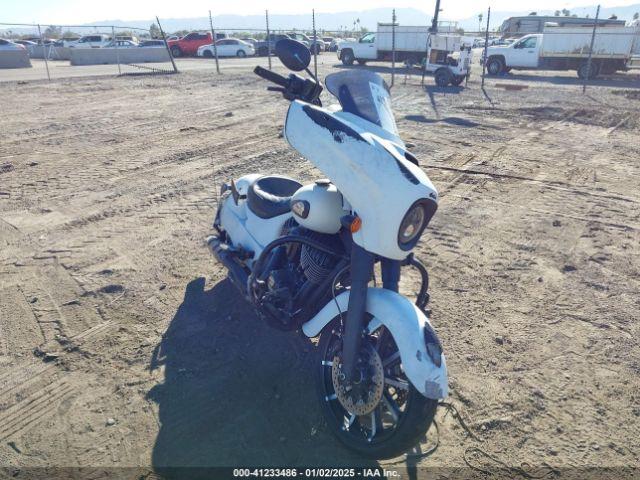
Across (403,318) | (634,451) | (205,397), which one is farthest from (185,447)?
(634,451)

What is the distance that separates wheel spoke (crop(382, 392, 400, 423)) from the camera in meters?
2.63

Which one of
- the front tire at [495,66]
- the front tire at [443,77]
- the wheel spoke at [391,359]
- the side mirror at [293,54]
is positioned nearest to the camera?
the wheel spoke at [391,359]

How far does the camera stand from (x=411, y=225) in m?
2.44

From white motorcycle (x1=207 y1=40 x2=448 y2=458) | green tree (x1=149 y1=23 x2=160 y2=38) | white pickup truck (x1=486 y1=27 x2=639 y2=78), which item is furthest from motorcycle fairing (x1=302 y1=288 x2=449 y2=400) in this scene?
green tree (x1=149 y1=23 x2=160 y2=38)

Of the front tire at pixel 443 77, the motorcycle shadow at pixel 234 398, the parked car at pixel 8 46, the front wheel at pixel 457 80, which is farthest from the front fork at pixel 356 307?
the parked car at pixel 8 46

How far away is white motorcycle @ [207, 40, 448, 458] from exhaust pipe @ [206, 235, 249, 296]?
422 mm

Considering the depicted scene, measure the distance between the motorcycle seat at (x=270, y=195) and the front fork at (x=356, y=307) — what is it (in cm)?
105

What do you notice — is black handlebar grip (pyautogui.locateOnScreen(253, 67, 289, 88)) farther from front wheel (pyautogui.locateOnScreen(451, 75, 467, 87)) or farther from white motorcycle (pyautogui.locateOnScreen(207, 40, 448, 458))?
front wheel (pyautogui.locateOnScreen(451, 75, 467, 87))

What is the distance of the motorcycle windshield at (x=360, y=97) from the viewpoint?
9.58 ft

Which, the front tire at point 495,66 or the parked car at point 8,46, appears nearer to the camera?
the front tire at point 495,66

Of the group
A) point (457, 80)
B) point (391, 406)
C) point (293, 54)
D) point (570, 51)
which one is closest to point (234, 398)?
point (391, 406)

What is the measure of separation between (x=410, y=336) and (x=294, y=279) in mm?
1023

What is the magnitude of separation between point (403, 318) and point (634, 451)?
5.20 feet

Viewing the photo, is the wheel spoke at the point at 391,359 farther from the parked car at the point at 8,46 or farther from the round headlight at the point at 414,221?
the parked car at the point at 8,46
